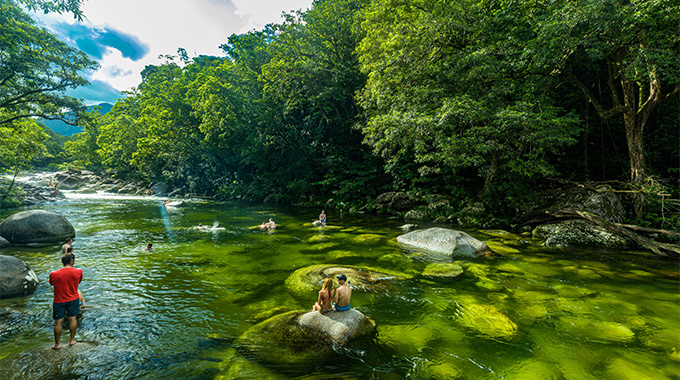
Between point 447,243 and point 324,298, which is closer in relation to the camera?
point 324,298

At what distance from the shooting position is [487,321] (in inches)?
232

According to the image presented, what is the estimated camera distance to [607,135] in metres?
18.8

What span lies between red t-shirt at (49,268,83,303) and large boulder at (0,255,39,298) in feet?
12.0

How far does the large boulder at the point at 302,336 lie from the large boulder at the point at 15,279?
6.39m

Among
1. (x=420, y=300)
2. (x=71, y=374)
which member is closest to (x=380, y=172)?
(x=420, y=300)

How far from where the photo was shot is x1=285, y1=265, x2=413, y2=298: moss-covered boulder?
759cm

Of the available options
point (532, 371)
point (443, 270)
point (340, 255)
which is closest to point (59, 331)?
point (532, 371)

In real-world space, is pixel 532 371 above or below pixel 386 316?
above

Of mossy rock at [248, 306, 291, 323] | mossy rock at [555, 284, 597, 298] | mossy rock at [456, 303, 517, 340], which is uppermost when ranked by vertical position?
mossy rock at [555, 284, 597, 298]

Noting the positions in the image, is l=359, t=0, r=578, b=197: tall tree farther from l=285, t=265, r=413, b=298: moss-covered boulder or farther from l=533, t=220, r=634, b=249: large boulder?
l=285, t=265, r=413, b=298: moss-covered boulder

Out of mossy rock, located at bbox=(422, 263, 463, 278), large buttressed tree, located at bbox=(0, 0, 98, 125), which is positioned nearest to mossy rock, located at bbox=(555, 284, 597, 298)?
mossy rock, located at bbox=(422, 263, 463, 278)

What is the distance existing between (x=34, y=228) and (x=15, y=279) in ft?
25.1

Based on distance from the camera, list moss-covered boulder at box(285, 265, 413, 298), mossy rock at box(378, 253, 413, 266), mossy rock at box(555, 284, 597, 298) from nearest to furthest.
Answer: mossy rock at box(555, 284, 597, 298)
moss-covered boulder at box(285, 265, 413, 298)
mossy rock at box(378, 253, 413, 266)

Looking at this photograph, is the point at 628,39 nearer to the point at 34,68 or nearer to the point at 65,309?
the point at 65,309
